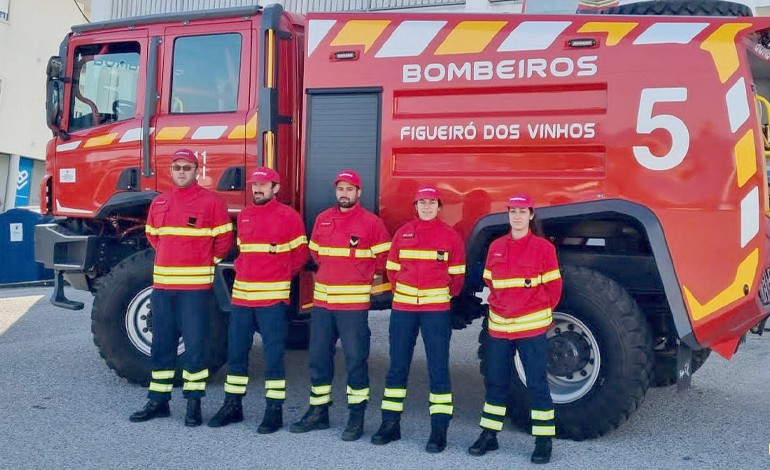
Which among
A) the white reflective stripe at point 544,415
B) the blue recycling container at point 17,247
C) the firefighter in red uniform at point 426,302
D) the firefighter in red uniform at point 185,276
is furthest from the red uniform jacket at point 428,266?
the blue recycling container at point 17,247

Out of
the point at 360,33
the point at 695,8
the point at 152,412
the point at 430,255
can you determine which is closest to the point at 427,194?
the point at 430,255

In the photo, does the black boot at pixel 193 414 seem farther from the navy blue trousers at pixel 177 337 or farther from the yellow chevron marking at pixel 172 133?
the yellow chevron marking at pixel 172 133

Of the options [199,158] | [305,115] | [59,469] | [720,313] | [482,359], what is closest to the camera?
[59,469]

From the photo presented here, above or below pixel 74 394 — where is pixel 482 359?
above

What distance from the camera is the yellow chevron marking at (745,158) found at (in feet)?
14.7

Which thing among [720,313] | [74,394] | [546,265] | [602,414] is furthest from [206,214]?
[720,313]

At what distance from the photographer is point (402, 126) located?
5211 mm

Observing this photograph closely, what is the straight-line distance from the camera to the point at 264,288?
5102 millimetres

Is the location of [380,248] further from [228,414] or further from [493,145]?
[228,414]

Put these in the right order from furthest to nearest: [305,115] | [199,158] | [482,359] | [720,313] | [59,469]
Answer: [199,158] → [305,115] → [482,359] → [720,313] → [59,469]

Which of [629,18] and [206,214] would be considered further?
[206,214]

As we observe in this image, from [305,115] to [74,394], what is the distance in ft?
8.39

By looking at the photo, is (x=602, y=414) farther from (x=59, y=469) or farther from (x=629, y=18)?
A: (x=59, y=469)

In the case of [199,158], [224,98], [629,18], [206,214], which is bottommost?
[206,214]
